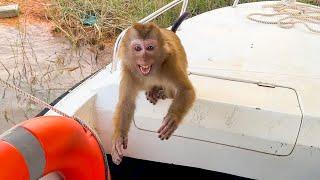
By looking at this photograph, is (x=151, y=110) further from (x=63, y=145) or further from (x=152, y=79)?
(x=63, y=145)

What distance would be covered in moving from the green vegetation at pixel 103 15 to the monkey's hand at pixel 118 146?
4.17m

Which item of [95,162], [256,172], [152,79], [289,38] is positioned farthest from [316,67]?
[95,162]

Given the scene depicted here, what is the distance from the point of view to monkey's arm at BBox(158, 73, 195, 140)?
260cm

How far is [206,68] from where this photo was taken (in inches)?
123

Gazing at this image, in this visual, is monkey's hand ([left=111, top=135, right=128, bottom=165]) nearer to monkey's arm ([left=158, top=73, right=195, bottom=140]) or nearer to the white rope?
monkey's arm ([left=158, top=73, right=195, bottom=140])

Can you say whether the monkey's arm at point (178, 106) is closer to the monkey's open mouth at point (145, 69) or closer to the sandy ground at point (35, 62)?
the monkey's open mouth at point (145, 69)

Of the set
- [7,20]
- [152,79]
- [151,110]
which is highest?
[152,79]

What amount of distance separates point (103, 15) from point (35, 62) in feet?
4.36

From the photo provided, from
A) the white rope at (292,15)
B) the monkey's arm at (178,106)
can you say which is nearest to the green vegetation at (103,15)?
the white rope at (292,15)

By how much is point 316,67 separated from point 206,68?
70cm

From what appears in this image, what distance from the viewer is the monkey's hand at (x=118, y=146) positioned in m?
2.69

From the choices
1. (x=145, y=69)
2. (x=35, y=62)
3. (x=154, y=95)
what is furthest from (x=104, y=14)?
(x=145, y=69)

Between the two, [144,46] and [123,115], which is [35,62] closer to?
[123,115]

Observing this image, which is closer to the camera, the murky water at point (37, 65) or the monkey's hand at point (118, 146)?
the monkey's hand at point (118, 146)
